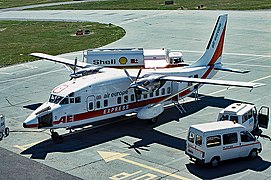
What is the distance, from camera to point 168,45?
76.9 meters

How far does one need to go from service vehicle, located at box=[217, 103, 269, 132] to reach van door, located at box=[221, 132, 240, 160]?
3.68m

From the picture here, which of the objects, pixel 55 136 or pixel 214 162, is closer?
pixel 214 162

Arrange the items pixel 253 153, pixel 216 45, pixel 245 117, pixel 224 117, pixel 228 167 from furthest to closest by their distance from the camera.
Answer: pixel 216 45 < pixel 224 117 < pixel 245 117 < pixel 253 153 < pixel 228 167

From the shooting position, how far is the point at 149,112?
38.4 m

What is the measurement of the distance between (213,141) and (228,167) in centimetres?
204

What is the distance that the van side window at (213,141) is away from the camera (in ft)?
98.0

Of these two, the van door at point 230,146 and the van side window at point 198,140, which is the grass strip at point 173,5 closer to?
the van door at point 230,146

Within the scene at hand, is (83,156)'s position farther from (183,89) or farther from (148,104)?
(183,89)

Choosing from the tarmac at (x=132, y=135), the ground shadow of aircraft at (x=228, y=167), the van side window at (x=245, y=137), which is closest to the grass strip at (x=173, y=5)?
the tarmac at (x=132, y=135)

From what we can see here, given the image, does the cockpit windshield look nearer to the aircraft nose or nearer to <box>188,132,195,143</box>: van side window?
the aircraft nose

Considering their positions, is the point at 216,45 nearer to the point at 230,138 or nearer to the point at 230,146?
the point at 230,138

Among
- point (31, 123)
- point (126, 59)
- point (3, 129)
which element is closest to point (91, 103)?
point (31, 123)

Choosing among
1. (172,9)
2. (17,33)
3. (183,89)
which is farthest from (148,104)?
(172,9)

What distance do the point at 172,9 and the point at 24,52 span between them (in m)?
55.6
